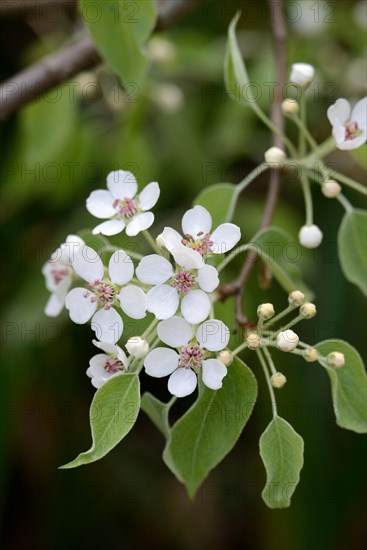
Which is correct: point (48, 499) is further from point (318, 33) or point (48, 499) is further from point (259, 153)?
point (318, 33)

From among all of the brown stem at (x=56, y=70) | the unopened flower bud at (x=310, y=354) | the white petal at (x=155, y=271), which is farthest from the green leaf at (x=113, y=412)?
the brown stem at (x=56, y=70)

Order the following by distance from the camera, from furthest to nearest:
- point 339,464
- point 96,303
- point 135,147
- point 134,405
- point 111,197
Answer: point 339,464, point 135,147, point 111,197, point 96,303, point 134,405

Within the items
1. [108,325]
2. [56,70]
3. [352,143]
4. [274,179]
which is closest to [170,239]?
[108,325]

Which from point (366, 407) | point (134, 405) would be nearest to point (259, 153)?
point (366, 407)

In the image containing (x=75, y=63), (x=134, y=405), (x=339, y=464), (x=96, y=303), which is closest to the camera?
(x=134, y=405)

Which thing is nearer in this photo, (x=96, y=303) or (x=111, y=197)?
(x=96, y=303)

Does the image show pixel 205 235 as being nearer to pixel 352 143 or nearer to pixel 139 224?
pixel 139 224
